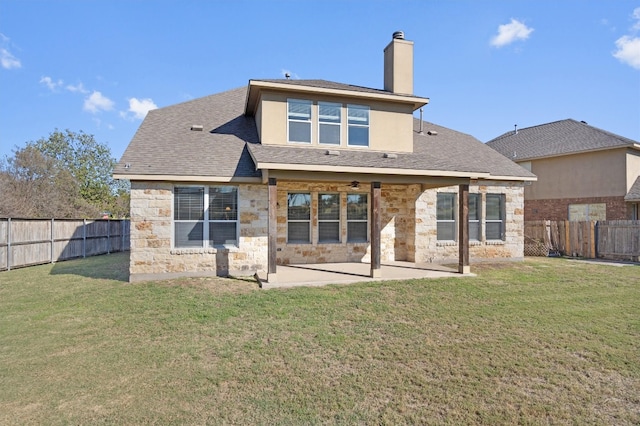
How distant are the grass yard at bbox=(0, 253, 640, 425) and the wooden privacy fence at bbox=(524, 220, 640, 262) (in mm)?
7071

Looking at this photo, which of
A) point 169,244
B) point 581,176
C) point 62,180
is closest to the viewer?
point 169,244

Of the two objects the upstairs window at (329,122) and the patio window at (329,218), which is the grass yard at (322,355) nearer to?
the patio window at (329,218)

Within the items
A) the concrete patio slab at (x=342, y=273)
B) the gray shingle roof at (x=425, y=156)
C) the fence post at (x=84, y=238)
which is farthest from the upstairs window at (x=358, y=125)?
the fence post at (x=84, y=238)

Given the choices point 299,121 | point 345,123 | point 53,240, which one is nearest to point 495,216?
point 345,123

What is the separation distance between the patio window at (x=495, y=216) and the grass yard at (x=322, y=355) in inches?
181

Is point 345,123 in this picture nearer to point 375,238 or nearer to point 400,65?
point 400,65

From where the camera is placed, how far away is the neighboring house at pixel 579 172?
54.2 feet

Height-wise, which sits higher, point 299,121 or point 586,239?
point 299,121

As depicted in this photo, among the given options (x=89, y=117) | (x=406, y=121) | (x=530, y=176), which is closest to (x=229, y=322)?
(x=406, y=121)

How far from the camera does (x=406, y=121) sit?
38.5 ft

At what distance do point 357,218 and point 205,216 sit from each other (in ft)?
16.8

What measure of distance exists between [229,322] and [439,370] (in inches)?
144

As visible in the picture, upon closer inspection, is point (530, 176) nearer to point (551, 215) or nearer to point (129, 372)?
point (551, 215)

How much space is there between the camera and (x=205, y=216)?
979 cm
